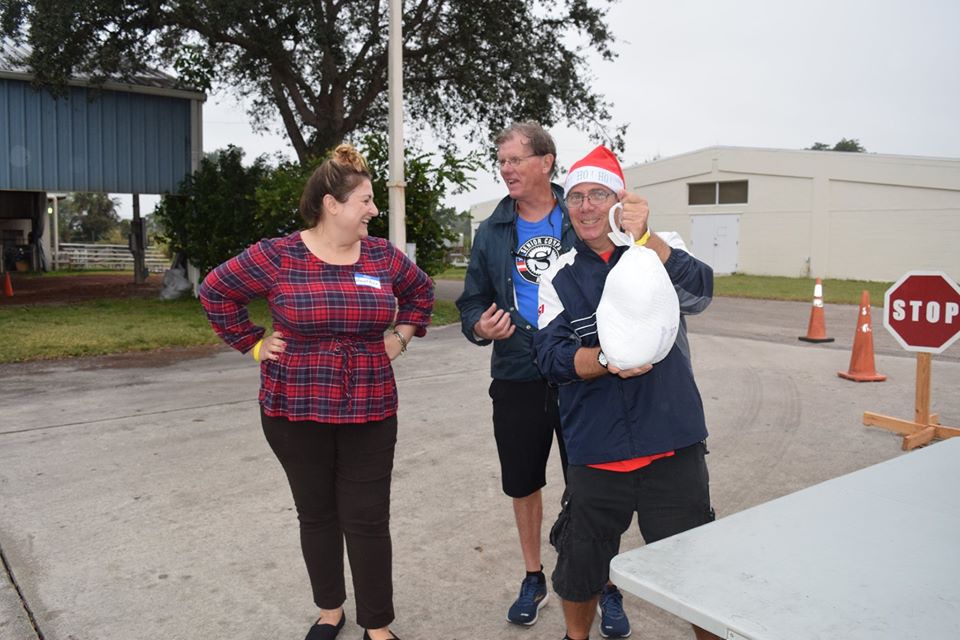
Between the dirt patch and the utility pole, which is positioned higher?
the utility pole

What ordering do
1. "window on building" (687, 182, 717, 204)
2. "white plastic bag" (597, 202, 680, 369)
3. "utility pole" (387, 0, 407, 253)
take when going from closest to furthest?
"white plastic bag" (597, 202, 680, 369) < "utility pole" (387, 0, 407, 253) < "window on building" (687, 182, 717, 204)

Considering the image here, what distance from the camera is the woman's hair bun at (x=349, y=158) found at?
2.97 metres

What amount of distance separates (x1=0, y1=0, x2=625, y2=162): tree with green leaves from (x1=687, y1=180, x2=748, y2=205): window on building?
16677 mm

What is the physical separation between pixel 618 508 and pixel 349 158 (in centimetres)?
165

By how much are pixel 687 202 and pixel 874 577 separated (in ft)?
113

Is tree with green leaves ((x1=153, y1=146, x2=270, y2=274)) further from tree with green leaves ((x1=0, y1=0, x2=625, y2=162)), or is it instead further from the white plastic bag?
the white plastic bag

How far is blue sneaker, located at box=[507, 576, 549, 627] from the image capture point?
326cm

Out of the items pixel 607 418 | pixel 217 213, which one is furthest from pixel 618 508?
pixel 217 213

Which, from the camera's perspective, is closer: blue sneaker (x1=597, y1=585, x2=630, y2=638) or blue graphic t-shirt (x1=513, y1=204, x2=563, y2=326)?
blue sneaker (x1=597, y1=585, x2=630, y2=638)

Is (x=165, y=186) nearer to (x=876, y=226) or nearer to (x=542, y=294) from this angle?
(x=542, y=294)

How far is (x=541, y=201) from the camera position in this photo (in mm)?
3346

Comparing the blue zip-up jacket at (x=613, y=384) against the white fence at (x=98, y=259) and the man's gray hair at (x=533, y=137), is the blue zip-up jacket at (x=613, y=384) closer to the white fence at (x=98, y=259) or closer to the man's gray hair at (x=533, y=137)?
the man's gray hair at (x=533, y=137)

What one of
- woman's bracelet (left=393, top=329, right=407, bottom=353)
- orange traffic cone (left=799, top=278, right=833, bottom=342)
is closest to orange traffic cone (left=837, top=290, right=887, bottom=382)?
orange traffic cone (left=799, top=278, right=833, bottom=342)

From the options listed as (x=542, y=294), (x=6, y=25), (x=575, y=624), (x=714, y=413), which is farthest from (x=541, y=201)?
(x=6, y=25)
